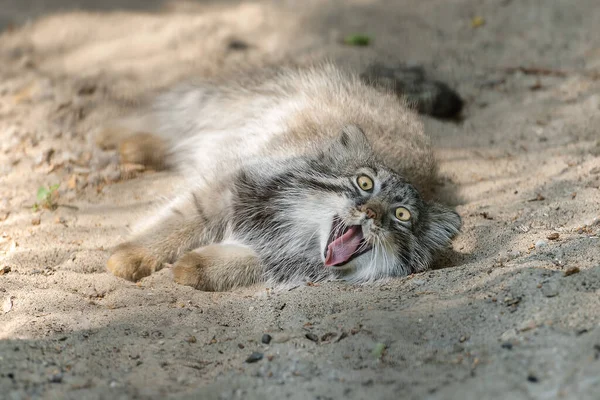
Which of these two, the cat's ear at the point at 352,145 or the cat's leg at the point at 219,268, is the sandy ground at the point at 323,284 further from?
the cat's ear at the point at 352,145

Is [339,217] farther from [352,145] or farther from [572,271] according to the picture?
[572,271]

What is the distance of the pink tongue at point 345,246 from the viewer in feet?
13.2

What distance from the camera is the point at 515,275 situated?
11.3 feet

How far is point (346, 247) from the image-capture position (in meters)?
4.04

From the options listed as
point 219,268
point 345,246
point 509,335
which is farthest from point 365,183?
point 509,335

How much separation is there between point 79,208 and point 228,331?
204cm

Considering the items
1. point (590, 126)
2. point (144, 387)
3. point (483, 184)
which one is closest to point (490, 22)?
point (590, 126)

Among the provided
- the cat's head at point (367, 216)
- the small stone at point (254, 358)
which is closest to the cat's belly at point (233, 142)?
the cat's head at point (367, 216)

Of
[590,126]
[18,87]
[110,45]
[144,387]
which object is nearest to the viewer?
[144,387]

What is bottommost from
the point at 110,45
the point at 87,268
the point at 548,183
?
the point at 87,268

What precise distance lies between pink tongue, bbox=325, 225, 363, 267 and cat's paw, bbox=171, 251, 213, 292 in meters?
0.79

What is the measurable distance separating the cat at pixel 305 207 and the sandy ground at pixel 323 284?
0.19 metres

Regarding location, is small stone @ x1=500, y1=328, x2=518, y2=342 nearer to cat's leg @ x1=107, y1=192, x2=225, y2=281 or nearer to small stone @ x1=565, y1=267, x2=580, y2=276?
small stone @ x1=565, y1=267, x2=580, y2=276

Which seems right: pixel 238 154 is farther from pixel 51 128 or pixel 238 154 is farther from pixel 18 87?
pixel 18 87
